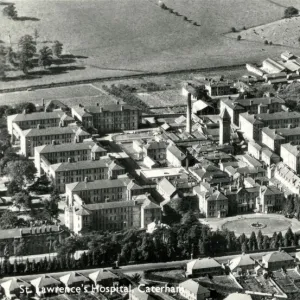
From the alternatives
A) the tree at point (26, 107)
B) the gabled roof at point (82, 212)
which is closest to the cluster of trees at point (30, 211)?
the gabled roof at point (82, 212)

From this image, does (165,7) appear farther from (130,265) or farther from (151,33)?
(130,265)

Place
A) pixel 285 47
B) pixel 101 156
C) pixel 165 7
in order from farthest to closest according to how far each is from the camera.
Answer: pixel 165 7 < pixel 285 47 < pixel 101 156

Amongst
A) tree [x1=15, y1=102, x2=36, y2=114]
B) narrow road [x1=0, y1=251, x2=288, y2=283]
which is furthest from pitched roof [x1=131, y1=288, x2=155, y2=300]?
tree [x1=15, y1=102, x2=36, y2=114]

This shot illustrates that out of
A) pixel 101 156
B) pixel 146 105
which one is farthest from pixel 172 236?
pixel 146 105

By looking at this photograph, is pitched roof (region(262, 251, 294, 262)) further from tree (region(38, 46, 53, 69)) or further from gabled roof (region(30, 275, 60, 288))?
tree (region(38, 46, 53, 69))

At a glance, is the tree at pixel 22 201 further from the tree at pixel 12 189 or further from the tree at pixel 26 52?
the tree at pixel 26 52

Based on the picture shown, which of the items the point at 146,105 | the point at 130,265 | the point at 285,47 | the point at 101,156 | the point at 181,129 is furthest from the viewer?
the point at 285,47

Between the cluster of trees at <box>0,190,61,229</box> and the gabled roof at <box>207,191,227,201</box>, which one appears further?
the gabled roof at <box>207,191,227,201</box>
